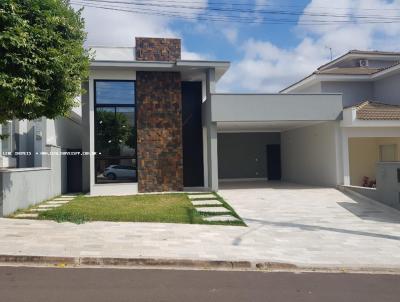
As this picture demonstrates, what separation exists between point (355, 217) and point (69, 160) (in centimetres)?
1297

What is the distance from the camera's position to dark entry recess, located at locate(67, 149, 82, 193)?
744 inches

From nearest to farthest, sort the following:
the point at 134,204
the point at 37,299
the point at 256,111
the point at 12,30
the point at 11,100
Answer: the point at 37,299 → the point at 12,30 → the point at 11,100 → the point at 134,204 → the point at 256,111

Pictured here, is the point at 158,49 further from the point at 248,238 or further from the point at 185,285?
the point at 185,285

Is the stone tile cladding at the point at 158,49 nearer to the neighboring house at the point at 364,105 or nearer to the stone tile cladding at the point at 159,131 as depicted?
the stone tile cladding at the point at 159,131

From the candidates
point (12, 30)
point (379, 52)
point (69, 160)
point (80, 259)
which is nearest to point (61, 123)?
point (69, 160)

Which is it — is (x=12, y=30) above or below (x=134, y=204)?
above

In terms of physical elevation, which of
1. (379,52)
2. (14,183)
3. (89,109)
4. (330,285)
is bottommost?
(330,285)

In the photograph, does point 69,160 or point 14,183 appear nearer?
point 14,183

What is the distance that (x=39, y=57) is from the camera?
8.77 m

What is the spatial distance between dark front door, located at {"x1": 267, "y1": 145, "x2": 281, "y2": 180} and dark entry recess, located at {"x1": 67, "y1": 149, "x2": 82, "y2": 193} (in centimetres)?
1113

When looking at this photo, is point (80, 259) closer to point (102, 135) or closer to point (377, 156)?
point (102, 135)

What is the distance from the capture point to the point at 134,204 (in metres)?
13.6

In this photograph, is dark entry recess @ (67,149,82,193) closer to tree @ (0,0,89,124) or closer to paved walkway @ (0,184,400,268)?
paved walkway @ (0,184,400,268)

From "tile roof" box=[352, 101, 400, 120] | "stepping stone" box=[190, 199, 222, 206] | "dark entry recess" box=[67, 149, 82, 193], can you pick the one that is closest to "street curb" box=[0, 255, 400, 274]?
"stepping stone" box=[190, 199, 222, 206]
